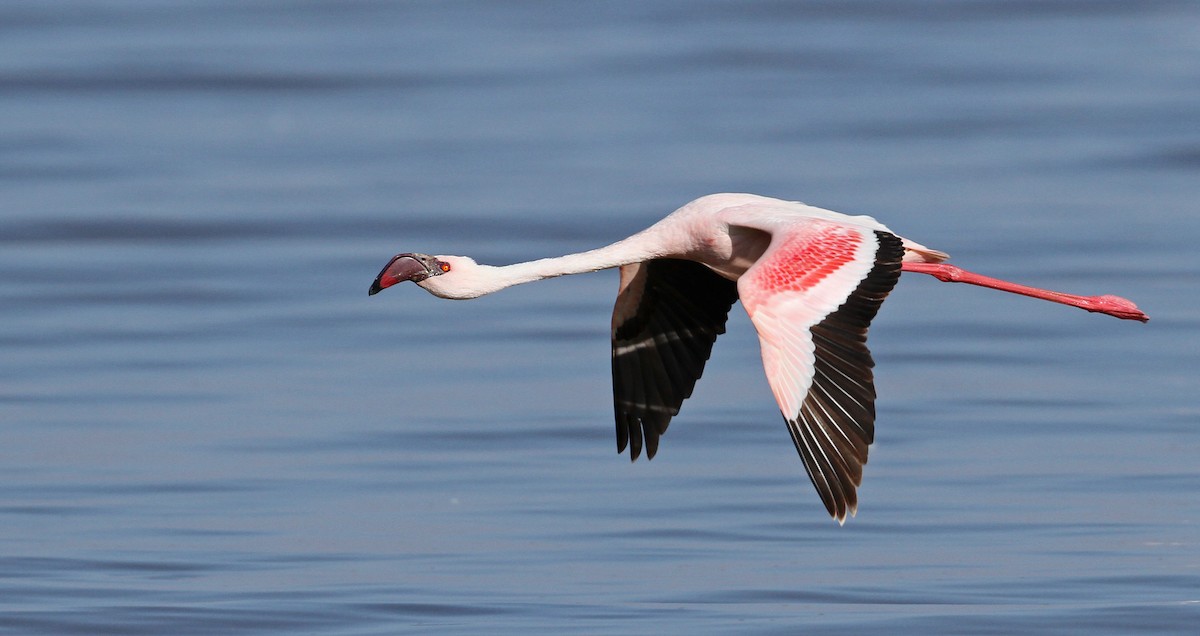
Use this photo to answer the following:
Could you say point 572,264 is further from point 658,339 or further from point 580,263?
point 658,339

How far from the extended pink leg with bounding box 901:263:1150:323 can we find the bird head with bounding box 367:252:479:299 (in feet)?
7.75

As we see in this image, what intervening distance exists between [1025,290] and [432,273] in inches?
138

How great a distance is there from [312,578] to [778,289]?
4.11m

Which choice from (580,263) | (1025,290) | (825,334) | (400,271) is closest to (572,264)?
(580,263)

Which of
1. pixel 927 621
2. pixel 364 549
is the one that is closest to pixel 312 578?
pixel 364 549

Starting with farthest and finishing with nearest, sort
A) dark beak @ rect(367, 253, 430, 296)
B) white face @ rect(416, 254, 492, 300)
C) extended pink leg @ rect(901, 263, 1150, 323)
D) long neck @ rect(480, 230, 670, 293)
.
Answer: extended pink leg @ rect(901, 263, 1150, 323) < long neck @ rect(480, 230, 670, 293) < white face @ rect(416, 254, 492, 300) < dark beak @ rect(367, 253, 430, 296)

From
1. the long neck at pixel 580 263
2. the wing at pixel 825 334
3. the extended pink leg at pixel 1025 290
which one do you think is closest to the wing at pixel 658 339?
the long neck at pixel 580 263

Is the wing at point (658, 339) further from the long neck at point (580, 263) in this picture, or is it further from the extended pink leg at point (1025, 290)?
the extended pink leg at point (1025, 290)

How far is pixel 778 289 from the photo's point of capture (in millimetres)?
14641

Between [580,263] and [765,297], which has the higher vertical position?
[580,263]

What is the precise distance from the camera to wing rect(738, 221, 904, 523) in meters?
13.9

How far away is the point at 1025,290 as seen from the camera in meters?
16.8

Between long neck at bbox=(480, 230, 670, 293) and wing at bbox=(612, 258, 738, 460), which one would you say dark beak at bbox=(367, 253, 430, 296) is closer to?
long neck at bbox=(480, 230, 670, 293)

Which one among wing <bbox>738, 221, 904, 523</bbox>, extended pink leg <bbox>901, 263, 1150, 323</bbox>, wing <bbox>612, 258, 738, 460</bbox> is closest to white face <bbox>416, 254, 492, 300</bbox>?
wing <bbox>612, 258, 738, 460</bbox>
